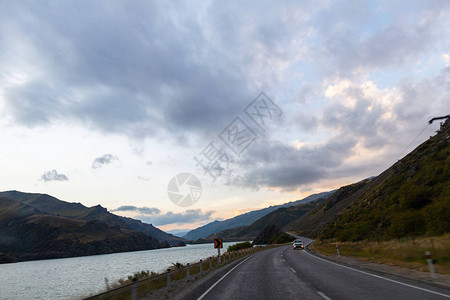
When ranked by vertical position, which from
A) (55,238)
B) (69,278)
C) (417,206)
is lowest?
(69,278)

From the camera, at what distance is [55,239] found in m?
159

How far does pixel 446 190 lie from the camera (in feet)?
109

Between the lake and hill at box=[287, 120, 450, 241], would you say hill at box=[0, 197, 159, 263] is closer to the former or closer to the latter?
the lake

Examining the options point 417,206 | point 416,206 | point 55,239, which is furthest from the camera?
point 55,239

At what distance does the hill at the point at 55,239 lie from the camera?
5940 inches

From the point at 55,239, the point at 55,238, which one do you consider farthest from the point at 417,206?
the point at 55,238

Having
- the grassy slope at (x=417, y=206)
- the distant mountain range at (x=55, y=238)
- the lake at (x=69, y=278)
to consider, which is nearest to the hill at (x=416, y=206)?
the grassy slope at (x=417, y=206)

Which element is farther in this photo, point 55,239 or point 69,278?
point 55,239

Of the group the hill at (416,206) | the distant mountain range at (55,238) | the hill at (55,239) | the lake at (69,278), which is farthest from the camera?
the distant mountain range at (55,238)

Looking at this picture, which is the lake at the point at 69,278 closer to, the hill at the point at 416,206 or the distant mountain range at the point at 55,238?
the hill at the point at 416,206

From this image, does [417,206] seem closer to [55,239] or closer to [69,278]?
[69,278]

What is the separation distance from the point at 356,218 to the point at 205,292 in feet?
174

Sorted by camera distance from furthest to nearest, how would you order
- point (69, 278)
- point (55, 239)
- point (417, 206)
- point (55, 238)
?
point (55, 238)
point (55, 239)
point (69, 278)
point (417, 206)

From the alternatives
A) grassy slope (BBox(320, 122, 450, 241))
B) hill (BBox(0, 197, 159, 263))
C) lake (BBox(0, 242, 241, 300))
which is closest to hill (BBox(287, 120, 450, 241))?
grassy slope (BBox(320, 122, 450, 241))
